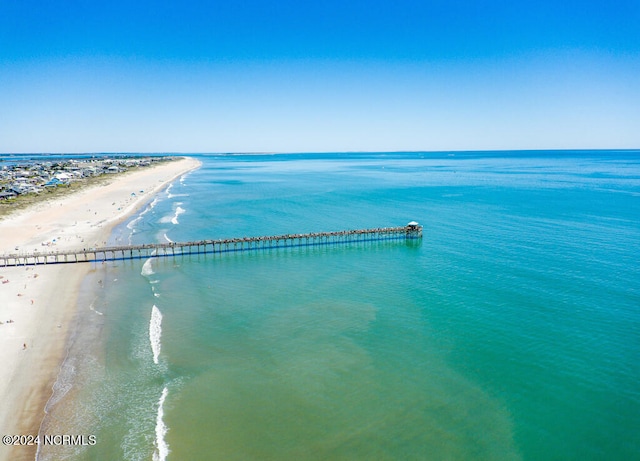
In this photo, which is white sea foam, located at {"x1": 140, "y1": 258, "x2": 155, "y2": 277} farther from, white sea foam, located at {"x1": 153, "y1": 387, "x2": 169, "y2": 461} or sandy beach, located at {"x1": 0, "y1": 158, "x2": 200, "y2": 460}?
white sea foam, located at {"x1": 153, "y1": 387, "x2": 169, "y2": 461}

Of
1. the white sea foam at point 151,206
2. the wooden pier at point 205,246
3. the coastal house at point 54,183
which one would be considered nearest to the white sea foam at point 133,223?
the white sea foam at point 151,206

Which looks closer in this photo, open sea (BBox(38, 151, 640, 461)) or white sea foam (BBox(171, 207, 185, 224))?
open sea (BBox(38, 151, 640, 461))

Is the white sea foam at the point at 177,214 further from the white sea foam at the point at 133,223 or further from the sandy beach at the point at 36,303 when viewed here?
the sandy beach at the point at 36,303

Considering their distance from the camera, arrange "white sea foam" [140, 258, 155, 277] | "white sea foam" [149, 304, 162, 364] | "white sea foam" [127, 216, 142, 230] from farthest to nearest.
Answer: "white sea foam" [127, 216, 142, 230] < "white sea foam" [140, 258, 155, 277] < "white sea foam" [149, 304, 162, 364]

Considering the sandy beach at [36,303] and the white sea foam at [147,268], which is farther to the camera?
the white sea foam at [147,268]

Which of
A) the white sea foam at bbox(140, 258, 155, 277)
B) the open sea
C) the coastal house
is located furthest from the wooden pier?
the coastal house

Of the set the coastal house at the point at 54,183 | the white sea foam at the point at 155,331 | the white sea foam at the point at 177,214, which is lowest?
the white sea foam at the point at 155,331

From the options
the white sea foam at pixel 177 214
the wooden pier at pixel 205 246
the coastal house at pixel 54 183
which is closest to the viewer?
the wooden pier at pixel 205 246

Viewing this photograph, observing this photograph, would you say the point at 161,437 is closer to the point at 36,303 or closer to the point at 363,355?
the point at 363,355
